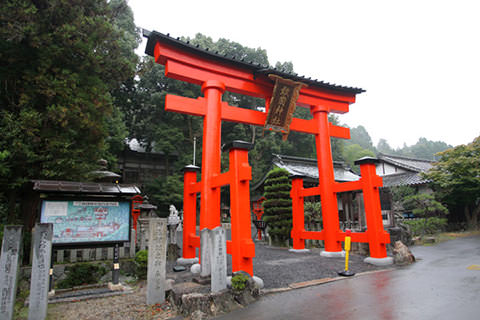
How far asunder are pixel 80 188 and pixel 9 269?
209 centimetres

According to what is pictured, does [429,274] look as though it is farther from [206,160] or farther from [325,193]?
[206,160]

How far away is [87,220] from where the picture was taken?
238 inches

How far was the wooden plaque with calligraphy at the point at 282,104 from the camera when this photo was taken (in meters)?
8.65

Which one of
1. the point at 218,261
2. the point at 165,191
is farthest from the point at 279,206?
the point at 165,191

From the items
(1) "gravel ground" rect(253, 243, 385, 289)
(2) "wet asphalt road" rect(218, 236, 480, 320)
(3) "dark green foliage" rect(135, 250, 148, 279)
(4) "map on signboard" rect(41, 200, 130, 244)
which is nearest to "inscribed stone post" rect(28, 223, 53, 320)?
(4) "map on signboard" rect(41, 200, 130, 244)

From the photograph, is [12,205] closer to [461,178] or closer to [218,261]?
[218,261]

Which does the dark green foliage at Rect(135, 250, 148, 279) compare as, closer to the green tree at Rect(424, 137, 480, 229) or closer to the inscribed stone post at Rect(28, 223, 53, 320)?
the inscribed stone post at Rect(28, 223, 53, 320)

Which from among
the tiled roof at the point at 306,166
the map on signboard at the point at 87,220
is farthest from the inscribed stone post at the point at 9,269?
the tiled roof at the point at 306,166

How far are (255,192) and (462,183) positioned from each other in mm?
15219

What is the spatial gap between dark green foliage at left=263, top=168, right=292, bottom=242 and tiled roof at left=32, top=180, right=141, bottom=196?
7.62 meters

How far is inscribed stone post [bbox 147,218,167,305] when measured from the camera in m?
5.18

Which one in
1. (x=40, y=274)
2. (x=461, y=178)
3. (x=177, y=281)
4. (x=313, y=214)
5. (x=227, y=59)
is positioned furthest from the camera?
(x=461, y=178)

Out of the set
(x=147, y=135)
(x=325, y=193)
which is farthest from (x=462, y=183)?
(x=147, y=135)

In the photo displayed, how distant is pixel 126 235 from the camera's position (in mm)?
6449
